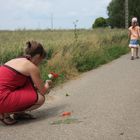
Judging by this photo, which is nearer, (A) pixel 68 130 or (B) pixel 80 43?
(A) pixel 68 130

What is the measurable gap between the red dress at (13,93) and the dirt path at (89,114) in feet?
1.08

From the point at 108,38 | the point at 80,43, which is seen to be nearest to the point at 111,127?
the point at 80,43

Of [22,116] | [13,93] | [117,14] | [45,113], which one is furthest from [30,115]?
[117,14]

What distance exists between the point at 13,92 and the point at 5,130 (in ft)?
2.37

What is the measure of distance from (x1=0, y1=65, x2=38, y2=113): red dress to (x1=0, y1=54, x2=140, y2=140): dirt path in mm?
329

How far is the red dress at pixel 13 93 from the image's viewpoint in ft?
25.9

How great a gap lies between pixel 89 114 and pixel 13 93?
1418 millimetres

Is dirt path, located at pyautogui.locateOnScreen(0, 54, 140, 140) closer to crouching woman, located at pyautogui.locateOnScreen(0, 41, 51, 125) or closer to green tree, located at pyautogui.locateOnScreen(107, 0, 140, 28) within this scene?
crouching woman, located at pyautogui.locateOnScreen(0, 41, 51, 125)

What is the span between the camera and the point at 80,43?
17703mm

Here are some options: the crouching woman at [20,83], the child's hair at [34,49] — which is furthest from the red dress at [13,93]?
the child's hair at [34,49]

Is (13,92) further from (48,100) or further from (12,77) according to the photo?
(48,100)

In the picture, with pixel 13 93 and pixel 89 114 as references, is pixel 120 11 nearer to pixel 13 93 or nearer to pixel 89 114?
pixel 89 114

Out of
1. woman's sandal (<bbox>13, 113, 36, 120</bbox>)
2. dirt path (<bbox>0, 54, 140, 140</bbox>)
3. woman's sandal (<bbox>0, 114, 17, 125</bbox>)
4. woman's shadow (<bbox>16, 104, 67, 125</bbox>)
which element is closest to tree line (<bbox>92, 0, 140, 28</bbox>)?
dirt path (<bbox>0, 54, 140, 140</bbox>)

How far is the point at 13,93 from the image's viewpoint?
7.99m
